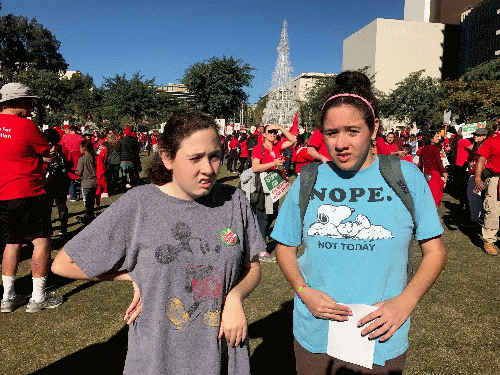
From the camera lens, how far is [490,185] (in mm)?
6801

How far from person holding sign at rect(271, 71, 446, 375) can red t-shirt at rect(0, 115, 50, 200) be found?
3628 millimetres

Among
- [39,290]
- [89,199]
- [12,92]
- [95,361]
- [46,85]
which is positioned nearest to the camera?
[95,361]

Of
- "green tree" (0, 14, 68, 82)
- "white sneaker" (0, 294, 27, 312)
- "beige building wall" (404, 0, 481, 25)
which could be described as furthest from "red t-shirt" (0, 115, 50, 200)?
"beige building wall" (404, 0, 481, 25)

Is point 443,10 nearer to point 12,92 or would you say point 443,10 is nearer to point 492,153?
point 492,153

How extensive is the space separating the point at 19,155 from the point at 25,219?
2.43ft

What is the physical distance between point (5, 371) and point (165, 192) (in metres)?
3.05

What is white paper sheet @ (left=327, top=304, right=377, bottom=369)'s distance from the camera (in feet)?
5.54

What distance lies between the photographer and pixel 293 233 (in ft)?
6.23

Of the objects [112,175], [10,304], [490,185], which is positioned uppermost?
[490,185]

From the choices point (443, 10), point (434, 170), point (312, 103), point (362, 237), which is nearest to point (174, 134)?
point (362, 237)

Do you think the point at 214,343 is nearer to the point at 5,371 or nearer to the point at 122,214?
the point at 122,214

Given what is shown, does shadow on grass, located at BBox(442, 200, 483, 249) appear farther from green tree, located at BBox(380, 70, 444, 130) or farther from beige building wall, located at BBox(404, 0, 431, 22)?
beige building wall, located at BBox(404, 0, 431, 22)

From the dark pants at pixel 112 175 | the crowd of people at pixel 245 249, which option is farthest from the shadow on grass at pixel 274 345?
the dark pants at pixel 112 175

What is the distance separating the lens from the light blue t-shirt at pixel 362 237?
1700 millimetres
